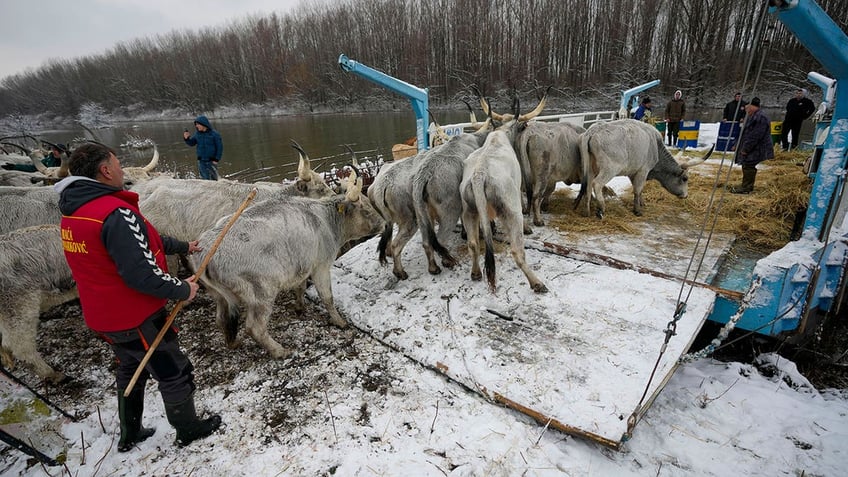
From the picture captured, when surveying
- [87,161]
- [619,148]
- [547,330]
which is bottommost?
[547,330]

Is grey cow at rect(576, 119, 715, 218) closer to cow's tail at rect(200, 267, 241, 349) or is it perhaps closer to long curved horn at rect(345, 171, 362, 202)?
long curved horn at rect(345, 171, 362, 202)

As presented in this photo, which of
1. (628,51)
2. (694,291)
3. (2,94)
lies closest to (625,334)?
(694,291)

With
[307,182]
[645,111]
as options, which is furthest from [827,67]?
[645,111]

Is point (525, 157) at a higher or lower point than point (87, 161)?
lower

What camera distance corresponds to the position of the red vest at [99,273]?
229 centimetres

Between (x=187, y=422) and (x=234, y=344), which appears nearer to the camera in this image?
(x=187, y=422)

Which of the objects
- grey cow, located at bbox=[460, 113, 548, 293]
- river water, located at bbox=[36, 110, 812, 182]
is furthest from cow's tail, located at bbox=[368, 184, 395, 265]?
river water, located at bbox=[36, 110, 812, 182]

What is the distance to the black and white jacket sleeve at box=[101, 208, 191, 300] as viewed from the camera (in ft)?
7.55

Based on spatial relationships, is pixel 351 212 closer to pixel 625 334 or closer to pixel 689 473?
pixel 625 334

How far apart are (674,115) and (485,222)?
1203cm

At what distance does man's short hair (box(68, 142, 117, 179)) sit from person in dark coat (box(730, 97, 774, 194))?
30.5 feet

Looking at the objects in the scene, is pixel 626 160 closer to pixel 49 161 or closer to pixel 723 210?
pixel 723 210

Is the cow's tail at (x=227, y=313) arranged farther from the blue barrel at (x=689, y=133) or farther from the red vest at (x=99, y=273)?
the blue barrel at (x=689, y=133)

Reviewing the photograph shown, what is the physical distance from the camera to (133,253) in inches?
92.1
